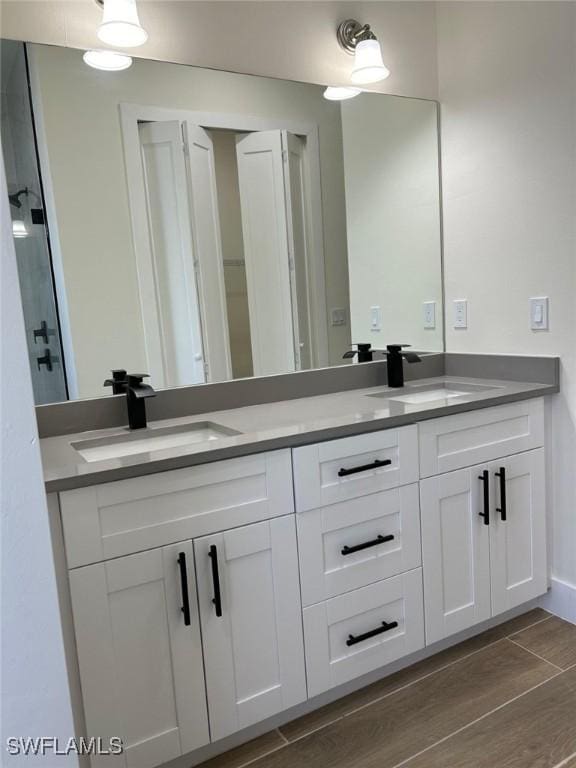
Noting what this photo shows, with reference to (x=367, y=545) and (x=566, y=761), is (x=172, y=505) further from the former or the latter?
(x=566, y=761)

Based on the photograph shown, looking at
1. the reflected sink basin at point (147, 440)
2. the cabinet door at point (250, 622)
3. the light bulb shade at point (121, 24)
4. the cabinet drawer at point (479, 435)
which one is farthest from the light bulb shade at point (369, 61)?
the cabinet door at point (250, 622)

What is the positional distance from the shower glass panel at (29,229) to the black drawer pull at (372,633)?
109cm

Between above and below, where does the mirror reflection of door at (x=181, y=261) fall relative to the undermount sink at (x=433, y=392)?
above

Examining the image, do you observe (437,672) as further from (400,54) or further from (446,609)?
(400,54)

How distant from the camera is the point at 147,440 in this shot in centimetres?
167

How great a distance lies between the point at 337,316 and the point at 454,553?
95 centimetres

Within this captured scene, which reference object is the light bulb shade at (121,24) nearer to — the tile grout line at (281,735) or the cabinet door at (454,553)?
the cabinet door at (454,553)

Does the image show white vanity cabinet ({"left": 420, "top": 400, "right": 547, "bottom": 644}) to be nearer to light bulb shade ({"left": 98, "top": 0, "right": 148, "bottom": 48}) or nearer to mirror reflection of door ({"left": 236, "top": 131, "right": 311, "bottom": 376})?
mirror reflection of door ({"left": 236, "top": 131, "right": 311, "bottom": 376})

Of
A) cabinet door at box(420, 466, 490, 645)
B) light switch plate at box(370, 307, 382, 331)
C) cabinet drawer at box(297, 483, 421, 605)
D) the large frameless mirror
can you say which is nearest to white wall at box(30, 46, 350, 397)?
the large frameless mirror

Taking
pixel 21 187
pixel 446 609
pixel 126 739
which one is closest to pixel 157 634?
pixel 126 739

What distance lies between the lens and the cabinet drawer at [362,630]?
1558 millimetres

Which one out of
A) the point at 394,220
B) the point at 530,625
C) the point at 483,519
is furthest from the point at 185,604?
the point at 394,220

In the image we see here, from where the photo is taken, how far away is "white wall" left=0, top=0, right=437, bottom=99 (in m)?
1.58

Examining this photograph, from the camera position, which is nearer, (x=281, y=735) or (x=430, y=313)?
(x=281, y=735)
